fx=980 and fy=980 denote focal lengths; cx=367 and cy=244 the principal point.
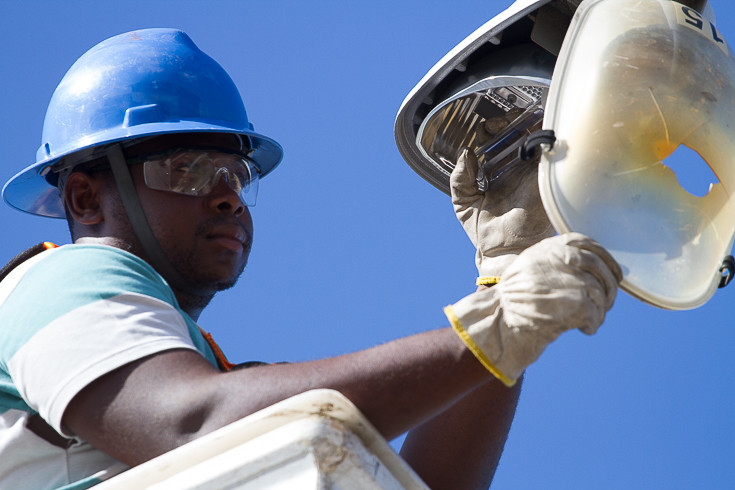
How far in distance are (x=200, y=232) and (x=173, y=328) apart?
1.04 meters

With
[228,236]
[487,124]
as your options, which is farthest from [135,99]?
[487,124]

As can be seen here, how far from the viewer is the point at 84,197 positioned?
3689 millimetres

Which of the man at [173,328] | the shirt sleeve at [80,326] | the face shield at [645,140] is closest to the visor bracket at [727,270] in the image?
the face shield at [645,140]

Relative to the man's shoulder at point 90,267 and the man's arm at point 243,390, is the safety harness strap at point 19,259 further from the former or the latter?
the man's arm at point 243,390

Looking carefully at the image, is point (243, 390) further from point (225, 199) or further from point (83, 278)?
point (225, 199)

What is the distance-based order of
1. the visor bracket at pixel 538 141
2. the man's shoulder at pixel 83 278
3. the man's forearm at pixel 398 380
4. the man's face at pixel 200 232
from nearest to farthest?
the man's forearm at pixel 398 380
the man's shoulder at pixel 83 278
the visor bracket at pixel 538 141
the man's face at pixel 200 232

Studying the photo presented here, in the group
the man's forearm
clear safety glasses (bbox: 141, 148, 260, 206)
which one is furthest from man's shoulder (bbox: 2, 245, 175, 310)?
clear safety glasses (bbox: 141, 148, 260, 206)

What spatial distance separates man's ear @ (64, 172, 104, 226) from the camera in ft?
11.9

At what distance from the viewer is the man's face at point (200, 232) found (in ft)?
11.5

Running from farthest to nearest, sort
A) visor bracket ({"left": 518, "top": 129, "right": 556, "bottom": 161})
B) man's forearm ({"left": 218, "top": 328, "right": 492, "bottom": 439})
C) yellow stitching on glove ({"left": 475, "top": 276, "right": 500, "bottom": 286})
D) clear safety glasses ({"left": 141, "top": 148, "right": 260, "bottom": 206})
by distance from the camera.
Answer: yellow stitching on glove ({"left": 475, "top": 276, "right": 500, "bottom": 286})
clear safety glasses ({"left": 141, "top": 148, "right": 260, "bottom": 206})
visor bracket ({"left": 518, "top": 129, "right": 556, "bottom": 161})
man's forearm ({"left": 218, "top": 328, "right": 492, "bottom": 439})

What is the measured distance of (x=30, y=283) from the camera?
2709 mm

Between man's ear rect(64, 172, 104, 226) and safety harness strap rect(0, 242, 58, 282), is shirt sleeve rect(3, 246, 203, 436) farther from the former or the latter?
man's ear rect(64, 172, 104, 226)

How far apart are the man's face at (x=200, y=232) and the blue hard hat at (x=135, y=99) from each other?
28 cm

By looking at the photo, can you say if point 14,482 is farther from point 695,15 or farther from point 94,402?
point 695,15
